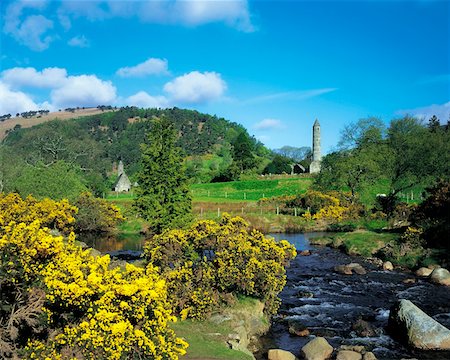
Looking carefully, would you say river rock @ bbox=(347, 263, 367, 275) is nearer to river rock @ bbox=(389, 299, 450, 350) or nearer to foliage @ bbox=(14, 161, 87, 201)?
river rock @ bbox=(389, 299, 450, 350)

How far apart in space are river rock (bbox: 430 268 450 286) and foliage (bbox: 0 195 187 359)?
24.1 metres

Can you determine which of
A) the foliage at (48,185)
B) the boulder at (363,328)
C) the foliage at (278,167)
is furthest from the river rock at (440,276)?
the foliage at (278,167)

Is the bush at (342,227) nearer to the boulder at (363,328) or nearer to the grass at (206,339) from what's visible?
the boulder at (363,328)

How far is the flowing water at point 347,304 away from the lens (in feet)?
63.0

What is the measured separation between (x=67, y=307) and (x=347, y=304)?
1889cm

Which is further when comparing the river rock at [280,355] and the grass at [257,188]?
the grass at [257,188]

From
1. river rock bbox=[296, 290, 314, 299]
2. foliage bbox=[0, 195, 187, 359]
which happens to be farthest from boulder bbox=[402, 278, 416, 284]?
foliage bbox=[0, 195, 187, 359]

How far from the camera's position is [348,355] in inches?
672

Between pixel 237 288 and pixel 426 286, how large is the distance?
15882mm

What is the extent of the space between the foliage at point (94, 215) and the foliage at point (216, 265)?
34.5m

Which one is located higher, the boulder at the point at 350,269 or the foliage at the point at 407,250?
the foliage at the point at 407,250

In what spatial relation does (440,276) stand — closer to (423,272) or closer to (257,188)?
(423,272)

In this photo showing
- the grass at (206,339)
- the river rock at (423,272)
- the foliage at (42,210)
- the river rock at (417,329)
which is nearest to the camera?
the grass at (206,339)

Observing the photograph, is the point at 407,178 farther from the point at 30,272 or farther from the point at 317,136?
the point at 317,136
